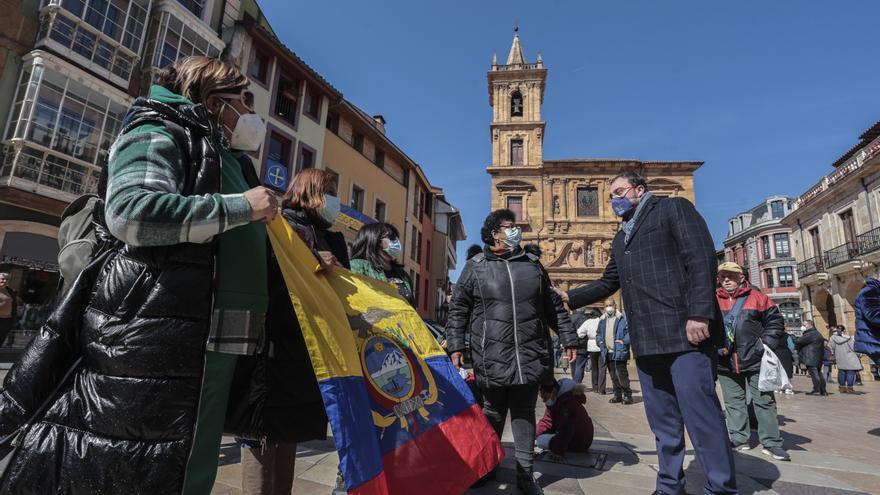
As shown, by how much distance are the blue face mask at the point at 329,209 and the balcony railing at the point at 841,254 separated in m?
30.8

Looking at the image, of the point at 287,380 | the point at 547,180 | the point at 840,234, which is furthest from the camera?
the point at 547,180

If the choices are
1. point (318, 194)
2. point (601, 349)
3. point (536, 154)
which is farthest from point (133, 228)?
point (536, 154)

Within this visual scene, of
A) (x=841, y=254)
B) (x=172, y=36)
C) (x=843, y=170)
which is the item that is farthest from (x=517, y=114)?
(x=172, y=36)

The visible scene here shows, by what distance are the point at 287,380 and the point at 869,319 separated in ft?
19.2

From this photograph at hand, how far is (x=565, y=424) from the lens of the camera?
3.83m

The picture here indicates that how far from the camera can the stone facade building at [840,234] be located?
22.2 metres

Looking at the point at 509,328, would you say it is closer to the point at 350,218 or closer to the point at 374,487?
the point at 374,487

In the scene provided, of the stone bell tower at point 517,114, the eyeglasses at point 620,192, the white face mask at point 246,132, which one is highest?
the stone bell tower at point 517,114

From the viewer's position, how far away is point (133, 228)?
1188 mm

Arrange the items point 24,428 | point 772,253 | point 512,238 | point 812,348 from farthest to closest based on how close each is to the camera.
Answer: point 772,253 < point 812,348 < point 512,238 < point 24,428

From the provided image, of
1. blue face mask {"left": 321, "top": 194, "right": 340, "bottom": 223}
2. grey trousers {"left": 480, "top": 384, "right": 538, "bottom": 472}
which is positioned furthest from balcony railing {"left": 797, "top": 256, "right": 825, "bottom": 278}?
blue face mask {"left": 321, "top": 194, "right": 340, "bottom": 223}

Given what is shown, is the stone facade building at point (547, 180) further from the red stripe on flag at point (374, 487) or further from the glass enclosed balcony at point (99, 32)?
the red stripe on flag at point (374, 487)

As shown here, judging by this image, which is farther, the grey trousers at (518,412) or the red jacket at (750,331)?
the red jacket at (750,331)

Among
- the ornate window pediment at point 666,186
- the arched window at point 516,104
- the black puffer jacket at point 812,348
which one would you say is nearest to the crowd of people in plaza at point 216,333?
the black puffer jacket at point 812,348
